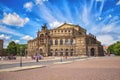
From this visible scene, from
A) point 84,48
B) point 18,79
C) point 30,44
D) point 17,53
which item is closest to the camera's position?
point 18,79

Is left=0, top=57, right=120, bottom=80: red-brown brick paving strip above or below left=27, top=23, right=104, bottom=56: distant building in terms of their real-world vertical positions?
below

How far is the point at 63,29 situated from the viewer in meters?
99.5

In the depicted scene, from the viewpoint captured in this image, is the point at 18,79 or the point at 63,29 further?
the point at 63,29

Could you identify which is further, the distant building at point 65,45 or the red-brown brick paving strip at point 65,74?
the distant building at point 65,45

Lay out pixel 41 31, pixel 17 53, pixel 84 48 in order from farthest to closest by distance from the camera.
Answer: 1. pixel 17 53
2. pixel 41 31
3. pixel 84 48

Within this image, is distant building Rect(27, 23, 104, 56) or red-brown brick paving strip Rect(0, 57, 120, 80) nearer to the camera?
red-brown brick paving strip Rect(0, 57, 120, 80)

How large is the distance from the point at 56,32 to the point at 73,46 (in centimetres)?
1577

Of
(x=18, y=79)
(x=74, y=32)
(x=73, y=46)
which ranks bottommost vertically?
(x=18, y=79)

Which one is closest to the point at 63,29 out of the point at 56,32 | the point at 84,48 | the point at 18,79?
the point at 56,32

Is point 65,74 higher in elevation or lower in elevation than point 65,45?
lower

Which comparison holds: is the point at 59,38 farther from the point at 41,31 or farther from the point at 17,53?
the point at 17,53

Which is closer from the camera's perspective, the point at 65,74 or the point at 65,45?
the point at 65,74

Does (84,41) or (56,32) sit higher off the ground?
(56,32)

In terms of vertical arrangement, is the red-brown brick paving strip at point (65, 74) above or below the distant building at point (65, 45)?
below
